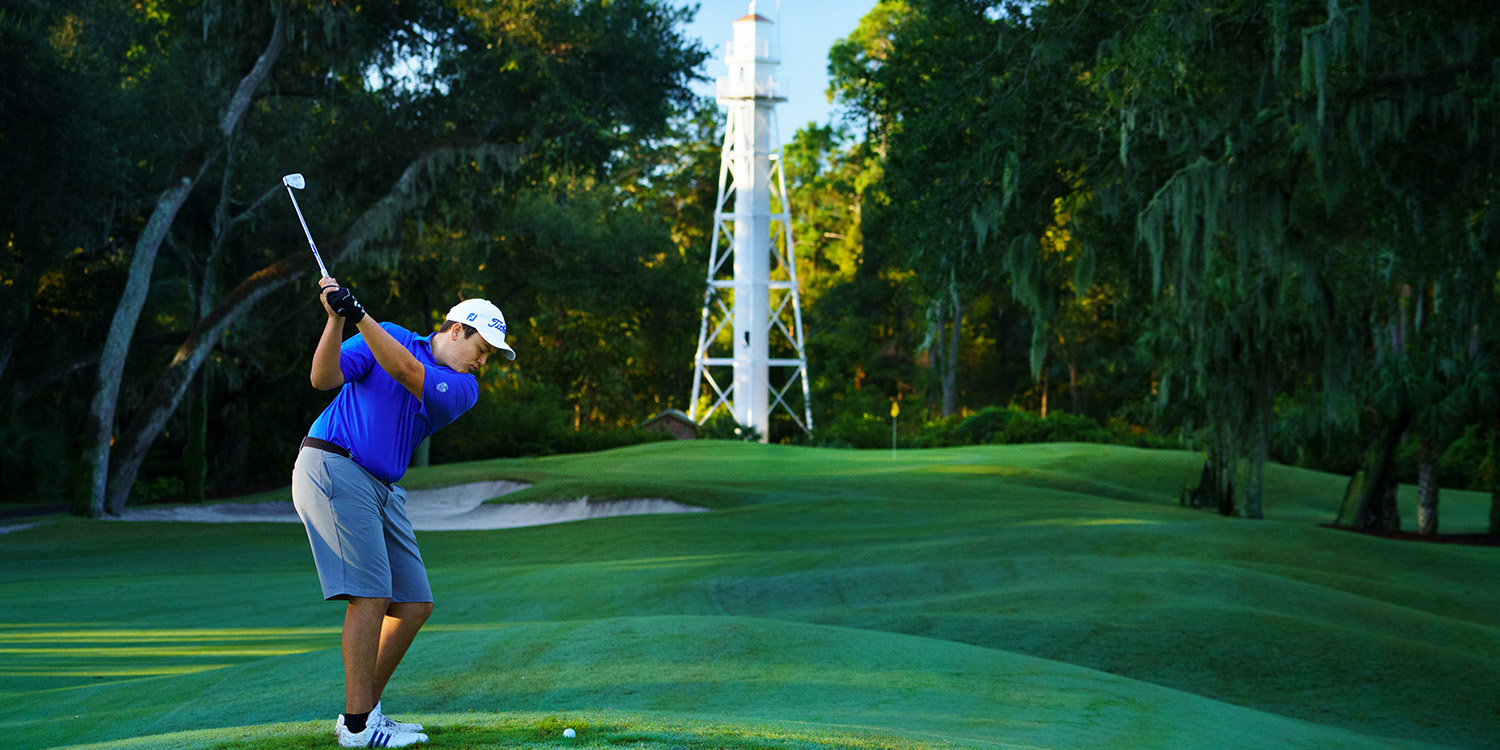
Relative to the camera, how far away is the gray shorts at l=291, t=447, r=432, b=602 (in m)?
4.51

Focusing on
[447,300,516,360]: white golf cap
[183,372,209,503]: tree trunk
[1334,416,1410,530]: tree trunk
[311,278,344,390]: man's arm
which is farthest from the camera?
[183,372,209,503]: tree trunk

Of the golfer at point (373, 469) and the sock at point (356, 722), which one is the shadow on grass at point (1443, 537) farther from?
the sock at point (356, 722)

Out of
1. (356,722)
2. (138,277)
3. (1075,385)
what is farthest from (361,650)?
(1075,385)

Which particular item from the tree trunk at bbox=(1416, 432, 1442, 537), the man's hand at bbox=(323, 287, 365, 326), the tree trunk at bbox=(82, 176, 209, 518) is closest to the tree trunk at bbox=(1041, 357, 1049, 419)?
the tree trunk at bbox=(1416, 432, 1442, 537)

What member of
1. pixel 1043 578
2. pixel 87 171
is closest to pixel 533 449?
pixel 87 171

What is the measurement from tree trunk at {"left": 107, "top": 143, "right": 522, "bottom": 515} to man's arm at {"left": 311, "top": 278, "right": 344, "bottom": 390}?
15.8 metres

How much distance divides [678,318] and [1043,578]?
22.3 m

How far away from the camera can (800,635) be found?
850 cm

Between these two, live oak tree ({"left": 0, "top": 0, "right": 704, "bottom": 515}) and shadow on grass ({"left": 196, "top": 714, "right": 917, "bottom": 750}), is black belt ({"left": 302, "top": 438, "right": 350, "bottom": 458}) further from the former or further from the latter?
live oak tree ({"left": 0, "top": 0, "right": 704, "bottom": 515})

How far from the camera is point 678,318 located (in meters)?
33.5

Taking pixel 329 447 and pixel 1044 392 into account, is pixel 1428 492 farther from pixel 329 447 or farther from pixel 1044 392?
pixel 1044 392

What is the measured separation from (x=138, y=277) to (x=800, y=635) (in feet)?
47.5

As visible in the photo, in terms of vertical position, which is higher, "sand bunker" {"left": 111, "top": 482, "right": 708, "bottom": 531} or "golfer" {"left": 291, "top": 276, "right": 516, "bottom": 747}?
"golfer" {"left": 291, "top": 276, "right": 516, "bottom": 747}

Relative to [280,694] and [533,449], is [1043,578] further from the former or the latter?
[533,449]
